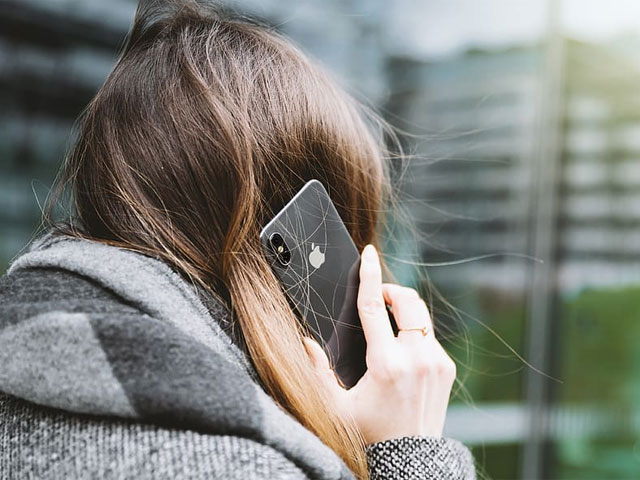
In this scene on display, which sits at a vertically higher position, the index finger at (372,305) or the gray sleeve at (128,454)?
the index finger at (372,305)

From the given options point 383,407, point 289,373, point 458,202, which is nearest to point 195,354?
point 289,373

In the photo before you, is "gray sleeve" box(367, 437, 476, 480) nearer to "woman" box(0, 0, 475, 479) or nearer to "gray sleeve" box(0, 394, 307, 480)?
"woman" box(0, 0, 475, 479)

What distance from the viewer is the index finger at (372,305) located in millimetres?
838

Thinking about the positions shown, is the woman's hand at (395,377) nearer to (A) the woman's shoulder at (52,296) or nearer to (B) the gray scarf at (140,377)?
(B) the gray scarf at (140,377)

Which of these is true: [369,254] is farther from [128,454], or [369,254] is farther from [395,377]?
[128,454]

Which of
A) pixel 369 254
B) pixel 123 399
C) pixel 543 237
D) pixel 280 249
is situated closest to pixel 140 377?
pixel 123 399

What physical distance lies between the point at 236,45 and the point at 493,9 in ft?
7.08

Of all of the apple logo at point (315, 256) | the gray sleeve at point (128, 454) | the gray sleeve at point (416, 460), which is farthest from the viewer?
the apple logo at point (315, 256)

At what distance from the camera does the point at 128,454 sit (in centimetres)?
60

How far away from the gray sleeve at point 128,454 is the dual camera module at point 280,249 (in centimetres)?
25

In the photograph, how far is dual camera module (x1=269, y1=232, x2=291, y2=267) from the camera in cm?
81

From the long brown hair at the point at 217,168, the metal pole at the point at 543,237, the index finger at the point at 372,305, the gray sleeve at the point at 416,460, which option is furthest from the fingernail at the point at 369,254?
the metal pole at the point at 543,237

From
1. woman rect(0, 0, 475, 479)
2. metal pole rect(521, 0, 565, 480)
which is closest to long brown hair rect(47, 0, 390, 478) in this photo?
woman rect(0, 0, 475, 479)

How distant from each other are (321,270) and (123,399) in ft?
1.12
